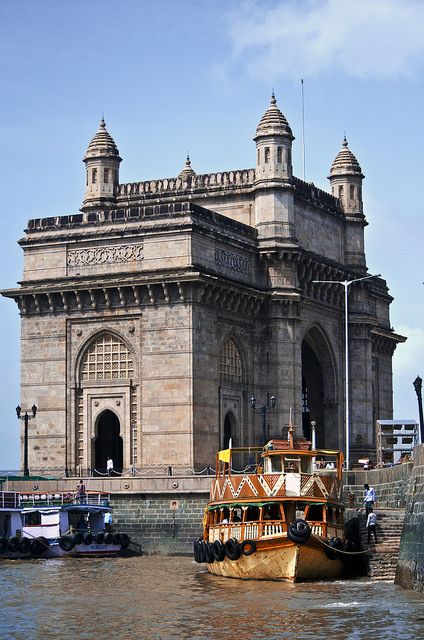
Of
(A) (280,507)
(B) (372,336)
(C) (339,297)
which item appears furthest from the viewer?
(B) (372,336)

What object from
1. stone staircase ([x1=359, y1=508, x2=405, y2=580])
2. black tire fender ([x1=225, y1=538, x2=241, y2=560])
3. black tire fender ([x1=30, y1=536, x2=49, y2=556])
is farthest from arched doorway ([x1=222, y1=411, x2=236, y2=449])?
black tire fender ([x1=225, y1=538, x2=241, y2=560])

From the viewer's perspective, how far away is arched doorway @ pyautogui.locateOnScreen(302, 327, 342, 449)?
7950 cm

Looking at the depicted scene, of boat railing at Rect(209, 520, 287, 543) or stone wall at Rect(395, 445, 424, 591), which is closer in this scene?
stone wall at Rect(395, 445, 424, 591)

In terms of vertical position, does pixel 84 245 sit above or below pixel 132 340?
above

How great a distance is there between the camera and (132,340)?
6612 cm

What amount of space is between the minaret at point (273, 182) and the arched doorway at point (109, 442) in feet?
38.0

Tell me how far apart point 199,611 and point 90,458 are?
2914 centimetres

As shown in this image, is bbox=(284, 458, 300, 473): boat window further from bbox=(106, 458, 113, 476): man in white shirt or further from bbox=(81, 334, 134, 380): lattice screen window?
bbox=(81, 334, 134, 380): lattice screen window

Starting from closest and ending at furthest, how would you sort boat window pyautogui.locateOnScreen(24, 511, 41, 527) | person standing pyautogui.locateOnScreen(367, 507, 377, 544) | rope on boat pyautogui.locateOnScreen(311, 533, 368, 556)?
rope on boat pyautogui.locateOnScreen(311, 533, 368, 556), person standing pyautogui.locateOnScreen(367, 507, 377, 544), boat window pyautogui.locateOnScreen(24, 511, 41, 527)

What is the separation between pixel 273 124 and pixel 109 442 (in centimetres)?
1747

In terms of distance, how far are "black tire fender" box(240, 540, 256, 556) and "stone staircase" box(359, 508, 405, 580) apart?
3.68m

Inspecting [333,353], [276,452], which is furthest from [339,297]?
[276,452]

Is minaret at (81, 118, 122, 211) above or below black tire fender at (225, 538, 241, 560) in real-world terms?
above

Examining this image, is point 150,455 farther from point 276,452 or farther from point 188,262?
point 276,452
